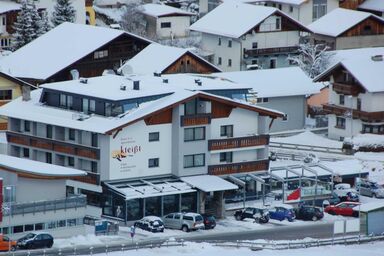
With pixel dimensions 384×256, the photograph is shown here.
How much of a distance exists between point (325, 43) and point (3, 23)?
24943mm

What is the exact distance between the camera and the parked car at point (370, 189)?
312 ft

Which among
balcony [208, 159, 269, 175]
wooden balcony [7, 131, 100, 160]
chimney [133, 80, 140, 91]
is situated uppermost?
chimney [133, 80, 140, 91]

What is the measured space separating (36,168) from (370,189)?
21098mm

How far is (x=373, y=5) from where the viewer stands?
145 metres

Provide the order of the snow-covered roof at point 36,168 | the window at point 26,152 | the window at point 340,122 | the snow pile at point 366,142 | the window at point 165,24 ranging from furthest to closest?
the window at point 165,24 < the window at point 340,122 < the snow pile at point 366,142 < the window at point 26,152 < the snow-covered roof at point 36,168

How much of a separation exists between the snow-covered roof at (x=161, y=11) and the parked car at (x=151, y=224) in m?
57.1

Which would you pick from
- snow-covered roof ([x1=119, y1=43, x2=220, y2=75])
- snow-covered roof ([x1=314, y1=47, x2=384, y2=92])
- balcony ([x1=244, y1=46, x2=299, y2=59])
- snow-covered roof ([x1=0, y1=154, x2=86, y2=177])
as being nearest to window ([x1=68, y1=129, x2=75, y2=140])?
snow-covered roof ([x1=0, y1=154, x2=86, y2=177])

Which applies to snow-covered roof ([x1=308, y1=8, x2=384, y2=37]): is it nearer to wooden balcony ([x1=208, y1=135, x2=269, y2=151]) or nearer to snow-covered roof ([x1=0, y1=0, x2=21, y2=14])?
snow-covered roof ([x1=0, y1=0, x2=21, y2=14])

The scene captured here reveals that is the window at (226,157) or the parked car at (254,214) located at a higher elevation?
the window at (226,157)

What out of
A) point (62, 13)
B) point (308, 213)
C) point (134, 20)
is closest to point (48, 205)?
point (308, 213)

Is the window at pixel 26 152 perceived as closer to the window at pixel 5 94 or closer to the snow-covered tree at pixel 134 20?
the window at pixel 5 94

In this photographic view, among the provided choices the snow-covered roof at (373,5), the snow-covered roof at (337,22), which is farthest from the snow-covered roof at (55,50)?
the snow-covered roof at (373,5)

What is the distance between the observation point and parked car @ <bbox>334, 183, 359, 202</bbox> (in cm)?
9325

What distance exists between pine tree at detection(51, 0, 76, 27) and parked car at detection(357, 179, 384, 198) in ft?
130
